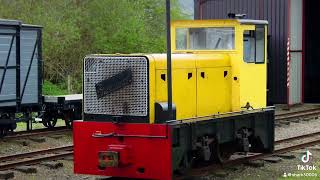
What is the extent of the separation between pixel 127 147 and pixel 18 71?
22.4 feet

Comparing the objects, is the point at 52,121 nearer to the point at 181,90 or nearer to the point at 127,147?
the point at 181,90

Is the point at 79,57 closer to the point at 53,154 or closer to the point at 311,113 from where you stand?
the point at 311,113

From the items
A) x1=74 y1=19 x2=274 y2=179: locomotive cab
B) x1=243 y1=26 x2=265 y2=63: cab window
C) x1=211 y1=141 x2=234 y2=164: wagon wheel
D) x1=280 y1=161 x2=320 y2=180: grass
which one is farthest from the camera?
x1=243 y1=26 x2=265 y2=63: cab window

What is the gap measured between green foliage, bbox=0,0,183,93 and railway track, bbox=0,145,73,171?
59.1ft

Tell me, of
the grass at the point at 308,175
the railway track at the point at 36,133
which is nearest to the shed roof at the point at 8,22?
the railway track at the point at 36,133

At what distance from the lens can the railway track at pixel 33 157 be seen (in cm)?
1077

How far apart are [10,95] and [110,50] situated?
18.7 m

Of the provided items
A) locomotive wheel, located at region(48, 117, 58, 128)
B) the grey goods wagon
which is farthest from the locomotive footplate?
locomotive wheel, located at region(48, 117, 58, 128)

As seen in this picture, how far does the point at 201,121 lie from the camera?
9.06 metres

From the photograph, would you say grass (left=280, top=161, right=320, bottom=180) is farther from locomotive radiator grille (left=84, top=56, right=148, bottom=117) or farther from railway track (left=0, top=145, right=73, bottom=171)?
railway track (left=0, top=145, right=73, bottom=171)

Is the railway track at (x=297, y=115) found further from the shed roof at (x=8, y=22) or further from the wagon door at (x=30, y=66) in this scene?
the shed roof at (x=8, y=22)

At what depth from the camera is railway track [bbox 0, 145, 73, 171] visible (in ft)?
35.3

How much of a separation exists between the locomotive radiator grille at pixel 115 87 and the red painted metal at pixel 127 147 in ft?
0.84

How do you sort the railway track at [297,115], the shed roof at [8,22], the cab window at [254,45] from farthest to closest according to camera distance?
the railway track at [297,115], the shed roof at [8,22], the cab window at [254,45]
